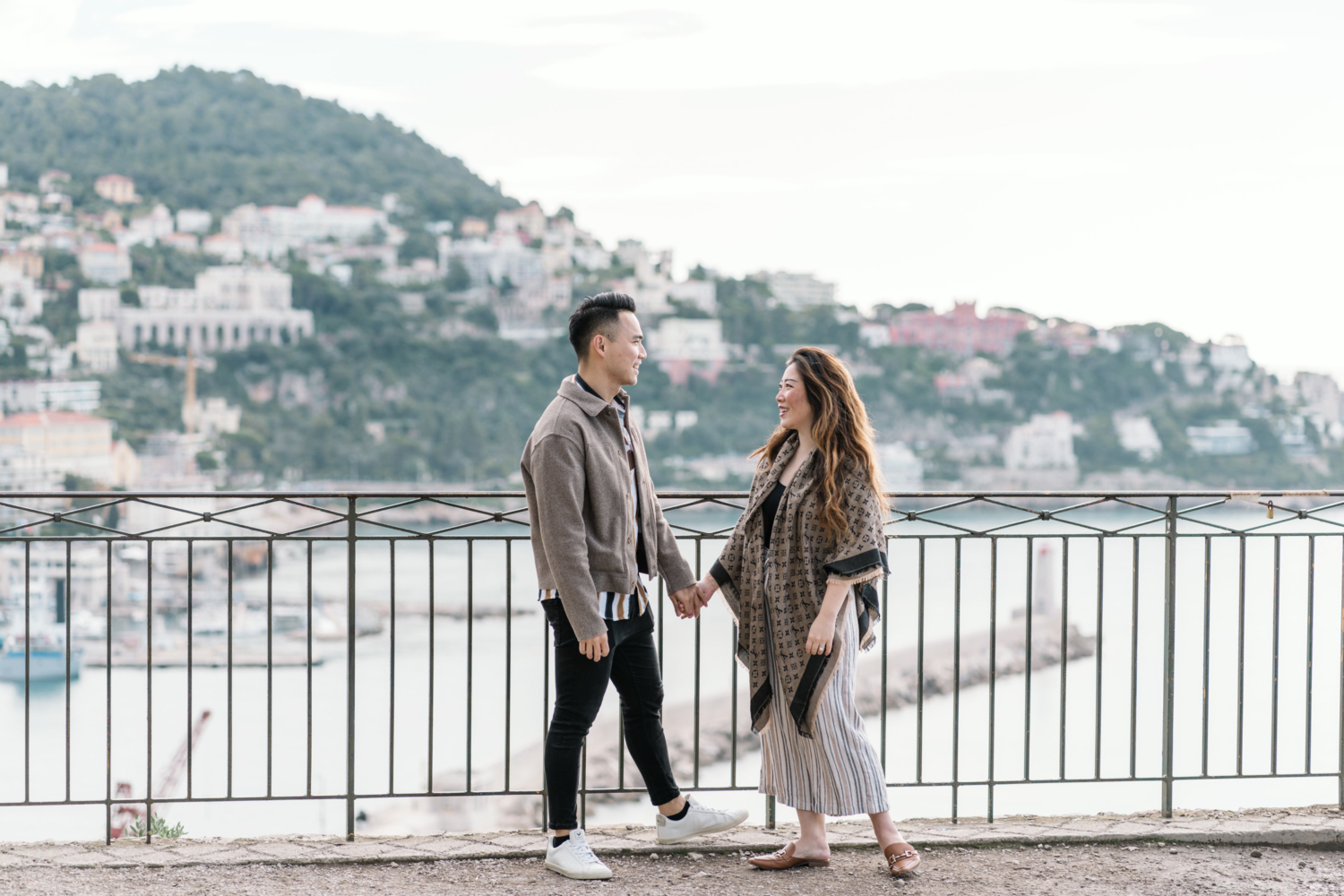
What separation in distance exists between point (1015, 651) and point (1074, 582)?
32.6 ft

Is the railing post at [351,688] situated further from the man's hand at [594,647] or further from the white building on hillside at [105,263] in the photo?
the white building on hillside at [105,263]

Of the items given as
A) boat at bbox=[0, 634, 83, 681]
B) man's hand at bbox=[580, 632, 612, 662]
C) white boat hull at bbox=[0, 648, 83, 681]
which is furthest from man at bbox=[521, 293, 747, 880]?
white boat hull at bbox=[0, 648, 83, 681]

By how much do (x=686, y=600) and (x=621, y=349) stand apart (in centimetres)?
63

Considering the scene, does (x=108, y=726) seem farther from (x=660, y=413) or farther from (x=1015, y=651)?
(x=660, y=413)

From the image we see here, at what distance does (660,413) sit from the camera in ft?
180

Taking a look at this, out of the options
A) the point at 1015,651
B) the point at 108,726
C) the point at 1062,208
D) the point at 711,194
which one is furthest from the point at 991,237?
the point at 108,726

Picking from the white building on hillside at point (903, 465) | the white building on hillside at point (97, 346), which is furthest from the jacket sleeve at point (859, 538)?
the white building on hillside at point (97, 346)

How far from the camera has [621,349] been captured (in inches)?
104

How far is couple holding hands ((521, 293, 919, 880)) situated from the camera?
256 centimetres

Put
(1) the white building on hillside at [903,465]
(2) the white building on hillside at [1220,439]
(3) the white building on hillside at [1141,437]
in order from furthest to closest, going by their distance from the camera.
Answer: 1. (1) the white building on hillside at [903,465]
2. (3) the white building on hillside at [1141,437]
3. (2) the white building on hillside at [1220,439]

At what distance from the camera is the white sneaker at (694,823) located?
2.87 meters

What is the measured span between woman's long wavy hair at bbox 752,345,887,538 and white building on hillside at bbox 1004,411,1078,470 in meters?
52.2

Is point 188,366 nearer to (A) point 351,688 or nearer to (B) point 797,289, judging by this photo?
(B) point 797,289

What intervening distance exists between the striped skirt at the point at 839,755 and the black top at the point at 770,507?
21 cm
